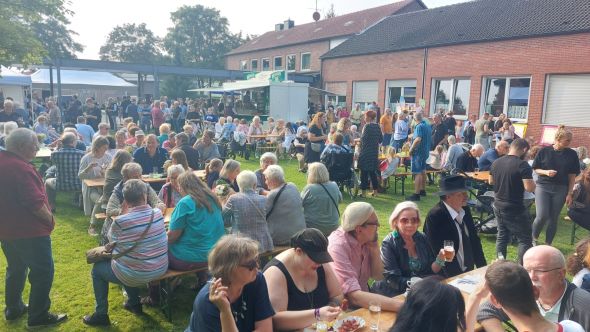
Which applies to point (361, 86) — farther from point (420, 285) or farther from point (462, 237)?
point (420, 285)

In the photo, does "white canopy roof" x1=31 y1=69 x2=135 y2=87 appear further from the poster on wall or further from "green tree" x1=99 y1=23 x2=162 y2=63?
"green tree" x1=99 y1=23 x2=162 y2=63

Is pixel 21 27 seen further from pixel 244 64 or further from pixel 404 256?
pixel 244 64

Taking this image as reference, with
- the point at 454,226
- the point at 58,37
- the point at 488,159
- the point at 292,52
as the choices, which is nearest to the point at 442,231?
the point at 454,226

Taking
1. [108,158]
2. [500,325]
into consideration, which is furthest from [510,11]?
[500,325]

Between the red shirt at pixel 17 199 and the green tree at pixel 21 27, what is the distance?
36.3 feet

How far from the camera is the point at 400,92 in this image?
22594 millimetres

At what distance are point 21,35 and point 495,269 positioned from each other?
14697 mm

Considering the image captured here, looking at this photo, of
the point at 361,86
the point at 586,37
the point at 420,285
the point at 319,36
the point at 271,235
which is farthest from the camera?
the point at 319,36

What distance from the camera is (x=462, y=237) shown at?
3816 millimetres

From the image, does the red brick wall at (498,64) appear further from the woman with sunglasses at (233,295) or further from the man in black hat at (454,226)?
the woman with sunglasses at (233,295)

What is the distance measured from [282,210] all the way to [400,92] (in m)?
19.2

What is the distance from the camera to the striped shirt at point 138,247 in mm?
3607

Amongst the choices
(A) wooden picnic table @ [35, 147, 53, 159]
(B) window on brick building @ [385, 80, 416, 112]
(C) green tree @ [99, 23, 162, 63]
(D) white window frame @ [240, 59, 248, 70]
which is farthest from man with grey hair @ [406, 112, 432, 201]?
(C) green tree @ [99, 23, 162, 63]

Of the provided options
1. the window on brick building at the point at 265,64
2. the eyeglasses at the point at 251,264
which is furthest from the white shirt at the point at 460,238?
the window on brick building at the point at 265,64
